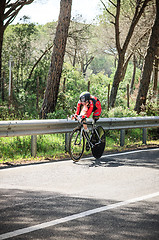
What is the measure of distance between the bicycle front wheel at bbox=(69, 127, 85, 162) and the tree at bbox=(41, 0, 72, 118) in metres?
6.06

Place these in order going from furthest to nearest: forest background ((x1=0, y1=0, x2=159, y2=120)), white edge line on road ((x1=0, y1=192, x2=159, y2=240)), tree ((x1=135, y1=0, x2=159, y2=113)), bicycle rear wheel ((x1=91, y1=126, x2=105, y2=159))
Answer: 1. tree ((x1=135, y1=0, x2=159, y2=113))
2. forest background ((x1=0, y1=0, x2=159, y2=120))
3. bicycle rear wheel ((x1=91, y1=126, x2=105, y2=159))
4. white edge line on road ((x1=0, y1=192, x2=159, y2=240))

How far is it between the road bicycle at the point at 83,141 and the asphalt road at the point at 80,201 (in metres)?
0.44

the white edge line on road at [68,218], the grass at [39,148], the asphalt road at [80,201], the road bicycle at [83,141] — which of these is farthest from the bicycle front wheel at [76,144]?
the white edge line on road at [68,218]

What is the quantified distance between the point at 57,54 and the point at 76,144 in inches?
275

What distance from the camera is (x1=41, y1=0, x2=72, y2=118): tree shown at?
1520 centimetres

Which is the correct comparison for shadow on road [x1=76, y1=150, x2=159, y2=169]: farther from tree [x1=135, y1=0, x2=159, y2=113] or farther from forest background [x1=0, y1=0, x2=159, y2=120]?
tree [x1=135, y1=0, x2=159, y2=113]

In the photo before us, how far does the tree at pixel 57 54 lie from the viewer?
15.2 m

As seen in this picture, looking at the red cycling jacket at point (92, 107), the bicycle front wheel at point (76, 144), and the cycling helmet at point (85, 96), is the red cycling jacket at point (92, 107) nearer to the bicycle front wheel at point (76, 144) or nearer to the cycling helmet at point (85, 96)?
the cycling helmet at point (85, 96)

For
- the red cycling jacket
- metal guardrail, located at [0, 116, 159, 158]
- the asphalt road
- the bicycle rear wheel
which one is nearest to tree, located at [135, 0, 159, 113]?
metal guardrail, located at [0, 116, 159, 158]

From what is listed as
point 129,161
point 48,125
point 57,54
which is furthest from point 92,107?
point 57,54

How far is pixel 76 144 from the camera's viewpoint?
911 centimetres

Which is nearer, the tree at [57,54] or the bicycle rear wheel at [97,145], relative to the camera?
the bicycle rear wheel at [97,145]

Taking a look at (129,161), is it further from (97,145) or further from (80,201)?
(80,201)

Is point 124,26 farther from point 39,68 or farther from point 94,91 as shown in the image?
point 94,91
